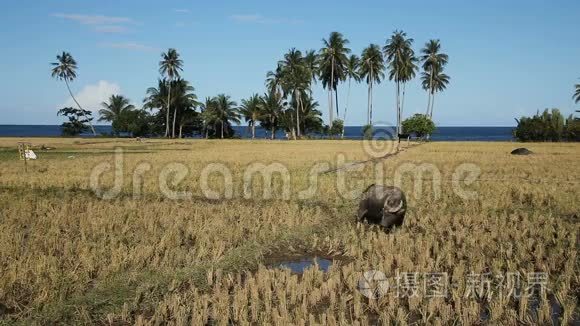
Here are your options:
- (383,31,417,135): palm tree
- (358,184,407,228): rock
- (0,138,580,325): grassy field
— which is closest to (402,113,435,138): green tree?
(383,31,417,135): palm tree

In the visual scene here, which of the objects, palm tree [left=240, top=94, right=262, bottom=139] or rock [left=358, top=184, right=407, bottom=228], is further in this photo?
palm tree [left=240, top=94, right=262, bottom=139]

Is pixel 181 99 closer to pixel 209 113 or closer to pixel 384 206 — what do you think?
pixel 209 113

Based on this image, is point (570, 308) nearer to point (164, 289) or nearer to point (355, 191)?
point (164, 289)

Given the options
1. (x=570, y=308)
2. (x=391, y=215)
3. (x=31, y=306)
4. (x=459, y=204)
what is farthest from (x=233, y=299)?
(x=459, y=204)

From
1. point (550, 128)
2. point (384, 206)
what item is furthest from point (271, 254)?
point (550, 128)

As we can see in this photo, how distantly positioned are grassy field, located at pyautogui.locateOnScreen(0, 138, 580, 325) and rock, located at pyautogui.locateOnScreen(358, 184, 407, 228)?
0.26 m

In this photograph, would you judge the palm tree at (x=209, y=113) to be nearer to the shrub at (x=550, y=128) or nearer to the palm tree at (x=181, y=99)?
the palm tree at (x=181, y=99)

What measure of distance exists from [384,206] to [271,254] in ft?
7.74

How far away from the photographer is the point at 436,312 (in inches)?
188

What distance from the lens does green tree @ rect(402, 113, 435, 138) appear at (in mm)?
49938

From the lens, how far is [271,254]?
278 inches

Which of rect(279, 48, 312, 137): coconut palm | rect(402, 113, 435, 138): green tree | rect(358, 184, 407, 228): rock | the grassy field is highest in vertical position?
rect(279, 48, 312, 137): coconut palm

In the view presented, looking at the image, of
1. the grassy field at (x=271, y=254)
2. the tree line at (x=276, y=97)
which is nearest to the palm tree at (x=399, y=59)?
the tree line at (x=276, y=97)

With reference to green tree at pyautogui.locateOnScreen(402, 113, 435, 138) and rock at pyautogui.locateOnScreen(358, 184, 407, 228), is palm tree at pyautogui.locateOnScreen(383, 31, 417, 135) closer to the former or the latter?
green tree at pyautogui.locateOnScreen(402, 113, 435, 138)
